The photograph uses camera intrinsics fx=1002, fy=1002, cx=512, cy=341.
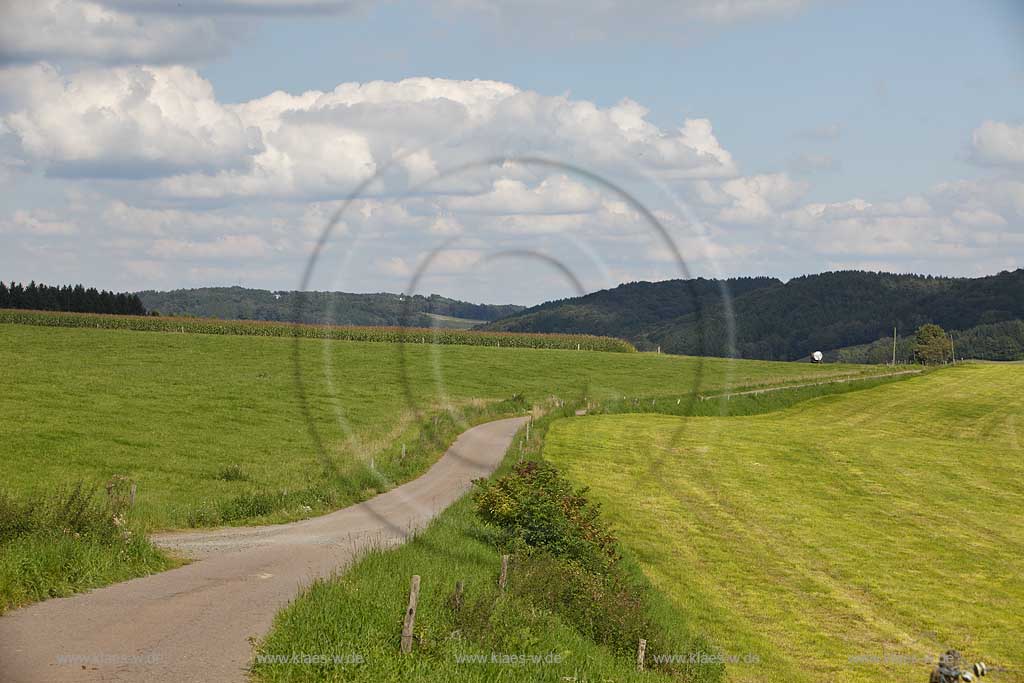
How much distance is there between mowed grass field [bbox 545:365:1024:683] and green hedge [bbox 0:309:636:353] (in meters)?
51.8

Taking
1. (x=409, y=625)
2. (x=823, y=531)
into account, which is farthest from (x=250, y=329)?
(x=409, y=625)

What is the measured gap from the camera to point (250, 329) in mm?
128125

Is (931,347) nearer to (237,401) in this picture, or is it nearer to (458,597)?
(237,401)

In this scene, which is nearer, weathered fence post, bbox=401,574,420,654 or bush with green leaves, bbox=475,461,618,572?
weathered fence post, bbox=401,574,420,654

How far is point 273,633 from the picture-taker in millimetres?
15602

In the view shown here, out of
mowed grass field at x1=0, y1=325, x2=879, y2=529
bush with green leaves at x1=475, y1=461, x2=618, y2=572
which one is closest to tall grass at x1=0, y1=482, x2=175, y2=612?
mowed grass field at x1=0, y1=325, x2=879, y2=529

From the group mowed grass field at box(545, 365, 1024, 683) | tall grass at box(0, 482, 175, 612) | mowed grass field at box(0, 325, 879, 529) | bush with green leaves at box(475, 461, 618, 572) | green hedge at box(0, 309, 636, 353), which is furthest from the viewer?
green hedge at box(0, 309, 636, 353)

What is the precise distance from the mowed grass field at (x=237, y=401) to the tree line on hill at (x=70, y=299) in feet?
202

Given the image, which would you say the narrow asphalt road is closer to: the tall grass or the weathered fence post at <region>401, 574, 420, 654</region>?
the tall grass

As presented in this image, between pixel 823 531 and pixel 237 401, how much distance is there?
41329 millimetres

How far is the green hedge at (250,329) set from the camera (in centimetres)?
12000

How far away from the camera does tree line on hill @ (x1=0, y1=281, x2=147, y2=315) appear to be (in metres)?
167

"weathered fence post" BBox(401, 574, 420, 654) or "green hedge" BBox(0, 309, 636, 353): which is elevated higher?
"green hedge" BBox(0, 309, 636, 353)

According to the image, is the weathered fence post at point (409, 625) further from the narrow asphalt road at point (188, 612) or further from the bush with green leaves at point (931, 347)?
the bush with green leaves at point (931, 347)
